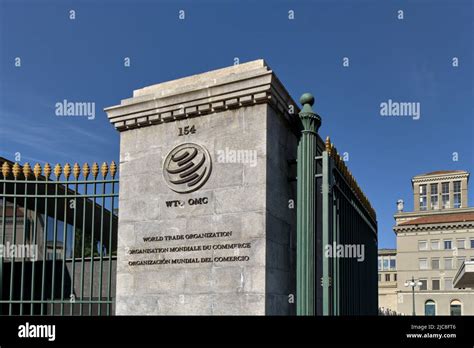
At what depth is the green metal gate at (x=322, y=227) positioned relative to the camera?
6957 millimetres

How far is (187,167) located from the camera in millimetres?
→ 7461

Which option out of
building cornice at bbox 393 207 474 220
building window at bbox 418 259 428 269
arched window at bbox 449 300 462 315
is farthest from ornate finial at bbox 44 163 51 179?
building cornice at bbox 393 207 474 220

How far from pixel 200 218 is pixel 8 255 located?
12.7 ft

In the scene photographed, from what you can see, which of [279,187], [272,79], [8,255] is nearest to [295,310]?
[279,187]

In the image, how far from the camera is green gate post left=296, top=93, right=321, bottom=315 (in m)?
6.95

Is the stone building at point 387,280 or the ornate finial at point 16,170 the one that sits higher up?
the ornate finial at point 16,170

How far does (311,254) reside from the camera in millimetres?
7043

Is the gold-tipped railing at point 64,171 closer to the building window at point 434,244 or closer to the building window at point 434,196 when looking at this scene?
the building window at point 434,244

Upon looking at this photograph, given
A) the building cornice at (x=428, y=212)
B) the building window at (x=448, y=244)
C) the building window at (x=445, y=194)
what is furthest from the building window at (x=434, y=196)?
the building window at (x=448, y=244)

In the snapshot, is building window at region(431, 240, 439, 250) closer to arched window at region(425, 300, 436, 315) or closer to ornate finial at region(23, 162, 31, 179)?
arched window at region(425, 300, 436, 315)

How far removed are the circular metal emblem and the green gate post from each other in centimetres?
136

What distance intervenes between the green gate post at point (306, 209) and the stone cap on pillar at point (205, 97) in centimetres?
40
